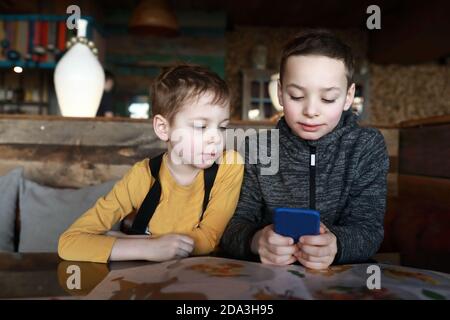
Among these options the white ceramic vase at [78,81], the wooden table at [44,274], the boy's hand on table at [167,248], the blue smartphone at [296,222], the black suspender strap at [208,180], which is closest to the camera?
the wooden table at [44,274]

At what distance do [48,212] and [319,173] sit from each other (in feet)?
3.28

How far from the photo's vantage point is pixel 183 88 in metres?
1.04

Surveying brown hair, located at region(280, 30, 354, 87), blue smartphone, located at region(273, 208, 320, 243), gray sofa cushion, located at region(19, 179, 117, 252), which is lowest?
gray sofa cushion, located at region(19, 179, 117, 252)

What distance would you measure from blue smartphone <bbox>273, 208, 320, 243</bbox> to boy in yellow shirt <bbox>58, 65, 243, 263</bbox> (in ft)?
0.83

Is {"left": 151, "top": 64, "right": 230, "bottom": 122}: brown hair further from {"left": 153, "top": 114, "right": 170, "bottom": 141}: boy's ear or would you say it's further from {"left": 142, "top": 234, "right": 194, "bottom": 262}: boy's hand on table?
{"left": 142, "top": 234, "right": 194, "bottom": 262}: boy's hand on table

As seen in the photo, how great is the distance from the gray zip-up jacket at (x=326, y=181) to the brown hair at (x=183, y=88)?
0.18 metres

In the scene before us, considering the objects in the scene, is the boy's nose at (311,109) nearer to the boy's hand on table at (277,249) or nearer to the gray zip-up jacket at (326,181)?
the gray zip-up jacket at (326,181)

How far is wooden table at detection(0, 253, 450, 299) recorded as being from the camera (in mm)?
624

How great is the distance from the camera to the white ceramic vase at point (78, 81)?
1700mm

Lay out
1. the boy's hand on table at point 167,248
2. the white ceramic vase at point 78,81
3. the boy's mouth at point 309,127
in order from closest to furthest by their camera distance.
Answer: the boy's hand on table at point 167,248 → the boy's mouth at point 309,127 → the white ceramic vase at point 78,81

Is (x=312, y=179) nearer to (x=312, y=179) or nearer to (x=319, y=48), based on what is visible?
(x=312, y=179)

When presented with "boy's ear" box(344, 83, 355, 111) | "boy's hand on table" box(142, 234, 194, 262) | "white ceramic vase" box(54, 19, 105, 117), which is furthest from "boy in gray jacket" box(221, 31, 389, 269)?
"white ceramic vase" box(54, 19, 105, 117)

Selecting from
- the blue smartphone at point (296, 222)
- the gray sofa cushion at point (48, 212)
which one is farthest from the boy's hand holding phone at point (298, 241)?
the gray sofa cushion at point (48, 212)

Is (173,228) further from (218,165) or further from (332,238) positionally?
(332,238)
